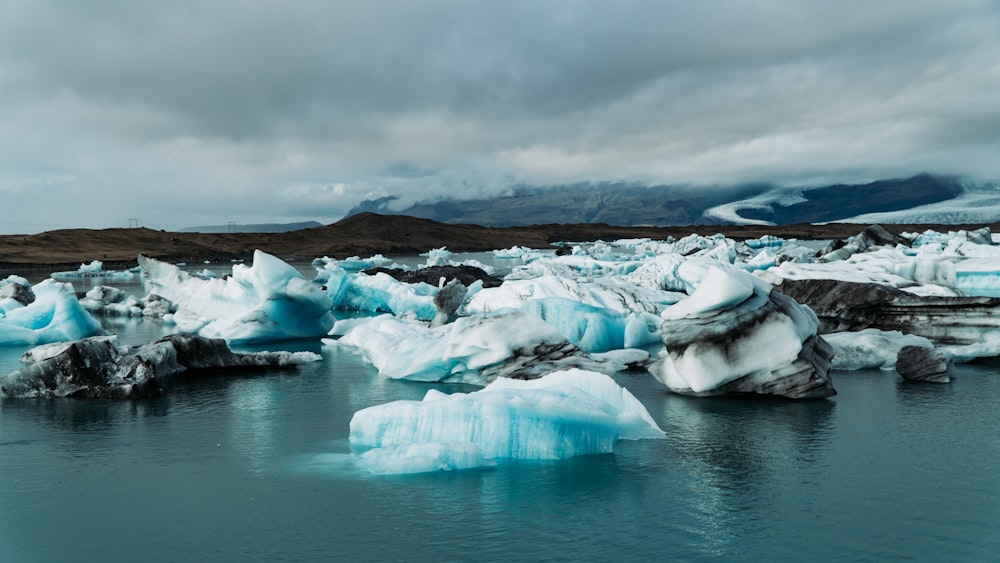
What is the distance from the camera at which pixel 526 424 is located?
7051 mm

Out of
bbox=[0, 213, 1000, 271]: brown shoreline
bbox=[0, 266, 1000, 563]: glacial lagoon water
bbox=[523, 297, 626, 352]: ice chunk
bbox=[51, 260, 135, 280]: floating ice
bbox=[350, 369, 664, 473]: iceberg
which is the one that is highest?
bbox=[0, 213, 1000, 271]: brown shoreline

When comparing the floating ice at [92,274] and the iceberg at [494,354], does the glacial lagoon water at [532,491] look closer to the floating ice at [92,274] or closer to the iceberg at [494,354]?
the iceberg at [494,354]

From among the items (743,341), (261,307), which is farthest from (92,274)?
(743,341)

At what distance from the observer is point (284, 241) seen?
72.1 m

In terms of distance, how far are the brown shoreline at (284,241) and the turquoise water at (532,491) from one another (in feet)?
143

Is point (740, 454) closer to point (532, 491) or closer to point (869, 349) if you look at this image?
point (532, 491)

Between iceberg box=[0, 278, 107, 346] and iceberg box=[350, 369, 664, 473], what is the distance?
1060 cm

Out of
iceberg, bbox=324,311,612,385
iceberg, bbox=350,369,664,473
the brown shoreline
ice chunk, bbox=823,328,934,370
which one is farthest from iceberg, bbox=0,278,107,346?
the brown shoreline

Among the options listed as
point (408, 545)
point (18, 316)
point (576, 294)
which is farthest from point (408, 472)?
point (18, 316)

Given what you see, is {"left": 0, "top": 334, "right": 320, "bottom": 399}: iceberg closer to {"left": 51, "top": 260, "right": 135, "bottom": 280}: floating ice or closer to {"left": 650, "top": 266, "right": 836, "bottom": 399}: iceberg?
{"left": 650, "top": 266, "right": 836, "bottom": 399}: iceberg

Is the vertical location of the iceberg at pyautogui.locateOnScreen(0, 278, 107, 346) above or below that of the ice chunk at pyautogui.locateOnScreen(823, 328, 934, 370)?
above

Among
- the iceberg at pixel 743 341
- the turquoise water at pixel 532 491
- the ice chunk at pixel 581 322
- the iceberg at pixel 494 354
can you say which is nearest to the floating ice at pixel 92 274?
the ice chunk at pixel 581 322

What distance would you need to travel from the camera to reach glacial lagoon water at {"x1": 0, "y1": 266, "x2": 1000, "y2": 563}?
5234 mm

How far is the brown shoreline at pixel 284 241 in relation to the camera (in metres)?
52.7
